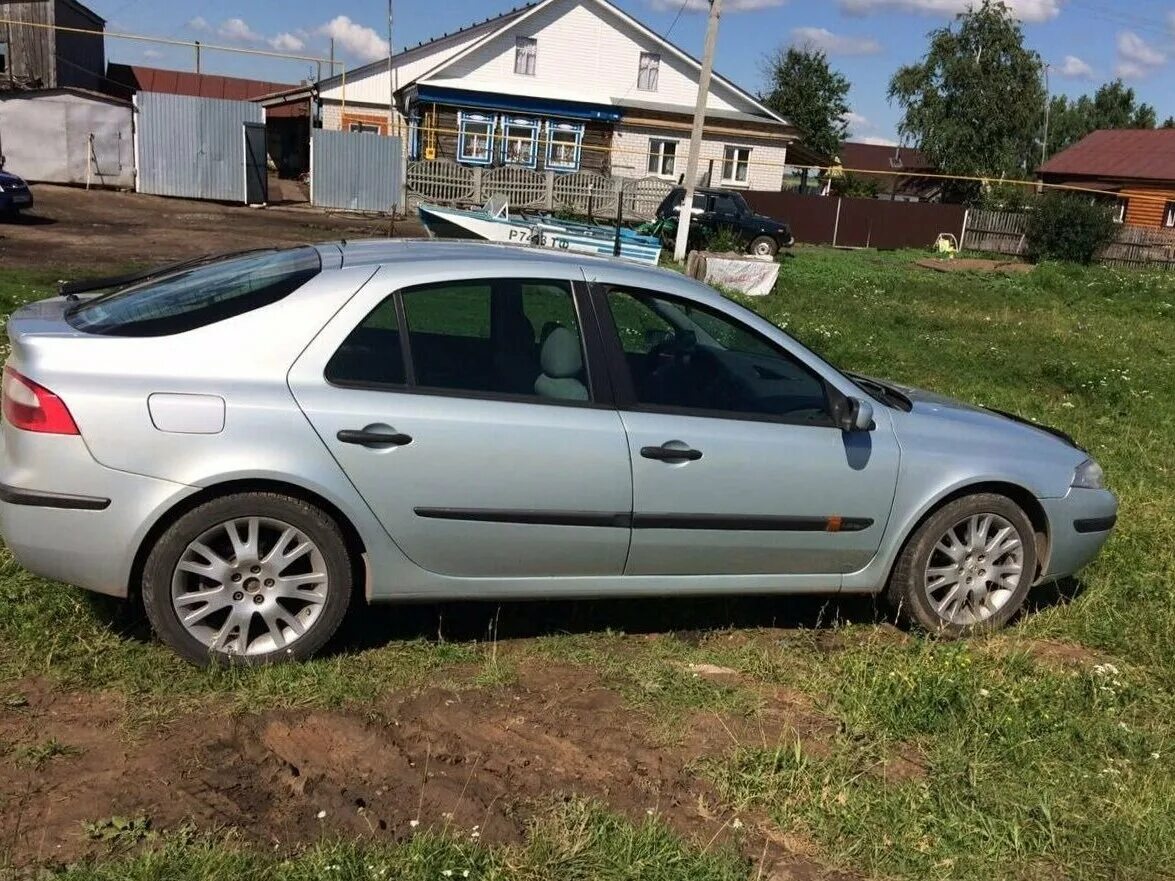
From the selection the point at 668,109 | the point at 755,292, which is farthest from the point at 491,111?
the point at 755,292

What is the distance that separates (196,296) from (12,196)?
→ 1865 cm

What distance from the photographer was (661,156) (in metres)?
37.9

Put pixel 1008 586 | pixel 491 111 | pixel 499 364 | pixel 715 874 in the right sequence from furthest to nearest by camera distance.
A: pixel 491 111 < pixel 1008 586 < pixel 499 364 < pixel 715 874

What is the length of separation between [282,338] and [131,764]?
1.46 metres

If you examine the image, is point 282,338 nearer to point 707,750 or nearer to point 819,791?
point 707,750

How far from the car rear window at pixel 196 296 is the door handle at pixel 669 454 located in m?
1.40

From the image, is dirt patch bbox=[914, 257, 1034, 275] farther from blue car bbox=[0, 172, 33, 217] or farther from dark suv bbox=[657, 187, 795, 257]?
blue car bbox=[0, 172, 33, 217]

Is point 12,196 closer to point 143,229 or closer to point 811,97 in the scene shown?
point 143,229

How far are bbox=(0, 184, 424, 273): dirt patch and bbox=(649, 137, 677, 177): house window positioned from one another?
12842 mm

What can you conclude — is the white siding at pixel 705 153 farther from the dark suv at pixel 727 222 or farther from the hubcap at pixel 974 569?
the hubcap at pixel 974 569

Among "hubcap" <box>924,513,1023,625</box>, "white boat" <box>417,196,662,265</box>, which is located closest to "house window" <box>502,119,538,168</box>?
"white boat" <box>417,196,662,265</box>

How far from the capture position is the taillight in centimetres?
345

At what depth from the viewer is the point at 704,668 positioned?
165 inches

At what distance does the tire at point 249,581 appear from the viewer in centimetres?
358
